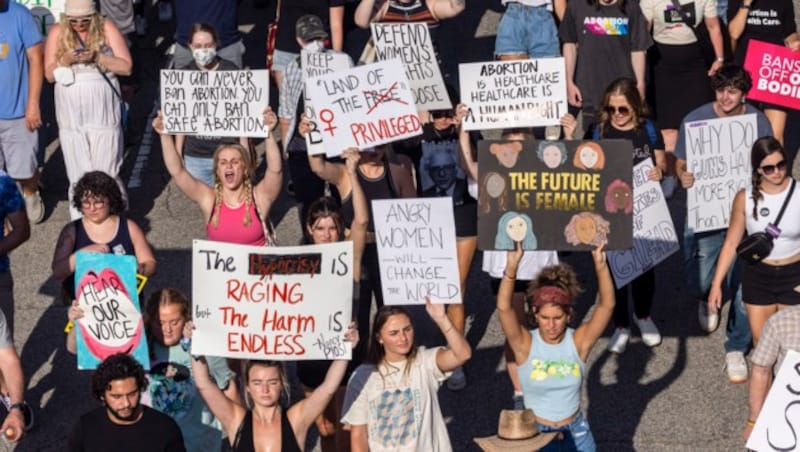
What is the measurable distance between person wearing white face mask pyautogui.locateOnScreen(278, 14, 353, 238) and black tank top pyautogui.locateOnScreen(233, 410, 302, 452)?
164 inches

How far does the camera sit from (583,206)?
10.4 m

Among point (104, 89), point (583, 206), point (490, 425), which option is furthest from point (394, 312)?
point (104, 89)

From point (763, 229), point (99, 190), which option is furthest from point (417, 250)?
point (763, 229)

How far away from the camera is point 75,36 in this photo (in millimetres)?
13469

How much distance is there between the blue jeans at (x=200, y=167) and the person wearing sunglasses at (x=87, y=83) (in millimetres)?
597

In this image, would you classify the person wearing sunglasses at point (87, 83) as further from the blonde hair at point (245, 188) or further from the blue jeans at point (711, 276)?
the blue jeans at point (711, 276)

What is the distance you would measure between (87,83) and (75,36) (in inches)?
14.9

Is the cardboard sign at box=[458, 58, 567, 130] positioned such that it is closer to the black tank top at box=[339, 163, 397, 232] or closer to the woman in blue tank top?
the black tank top at box=[339, 163, 397, 232]

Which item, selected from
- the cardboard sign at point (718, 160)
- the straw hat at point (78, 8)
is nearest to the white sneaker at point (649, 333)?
the cardboard sign at point (718, 160)

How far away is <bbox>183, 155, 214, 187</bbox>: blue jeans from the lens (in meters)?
13.3

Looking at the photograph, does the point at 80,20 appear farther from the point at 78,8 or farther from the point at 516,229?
the point at 516,229

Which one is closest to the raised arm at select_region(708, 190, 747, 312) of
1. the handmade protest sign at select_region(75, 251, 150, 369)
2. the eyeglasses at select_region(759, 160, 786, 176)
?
the eyeglasses at select_region(759, 160, 786, 176)

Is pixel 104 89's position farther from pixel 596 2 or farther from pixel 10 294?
pixel 596 2

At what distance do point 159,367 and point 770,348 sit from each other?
3480 millimetres
